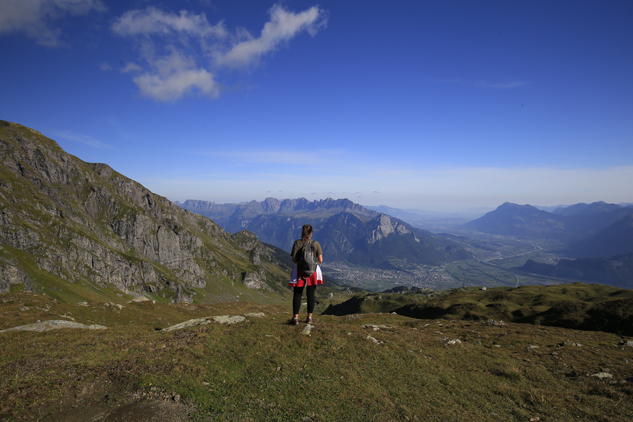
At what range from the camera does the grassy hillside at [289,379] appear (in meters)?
10.2

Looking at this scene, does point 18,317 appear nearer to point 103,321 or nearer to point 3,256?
point 103,321

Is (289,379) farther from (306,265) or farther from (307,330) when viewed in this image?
(306,265)

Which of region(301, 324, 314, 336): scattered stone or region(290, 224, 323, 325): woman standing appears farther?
region(301, 324, 314, 336): scattered stone

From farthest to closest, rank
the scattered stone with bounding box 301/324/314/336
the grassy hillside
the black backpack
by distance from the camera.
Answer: the scattered stone with bounding box 301/324/314/336 < the black backpack < the grassy hillside

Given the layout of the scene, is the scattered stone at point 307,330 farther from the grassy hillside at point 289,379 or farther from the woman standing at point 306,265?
the woman standing at point 306,265

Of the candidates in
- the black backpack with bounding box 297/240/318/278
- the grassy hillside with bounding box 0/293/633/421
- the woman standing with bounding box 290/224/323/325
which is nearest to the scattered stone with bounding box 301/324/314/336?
the grassy hillside with bounding box 0/293/633/421

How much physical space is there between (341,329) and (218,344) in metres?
9.52

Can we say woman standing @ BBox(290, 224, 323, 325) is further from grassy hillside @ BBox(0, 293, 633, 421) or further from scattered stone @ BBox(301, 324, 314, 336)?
grassy hillside @ BBox(0, 293, 633, 421)

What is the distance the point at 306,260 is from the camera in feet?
52.1

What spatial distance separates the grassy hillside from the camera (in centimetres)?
1019

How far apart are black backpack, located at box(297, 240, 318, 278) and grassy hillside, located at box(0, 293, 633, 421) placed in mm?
4641

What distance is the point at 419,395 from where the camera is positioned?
1293 centimetres

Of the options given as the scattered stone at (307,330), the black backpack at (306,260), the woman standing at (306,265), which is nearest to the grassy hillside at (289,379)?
the scattered stone at (307,330)

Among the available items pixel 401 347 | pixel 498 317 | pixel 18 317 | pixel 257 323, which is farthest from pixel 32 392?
pixel 498 317
